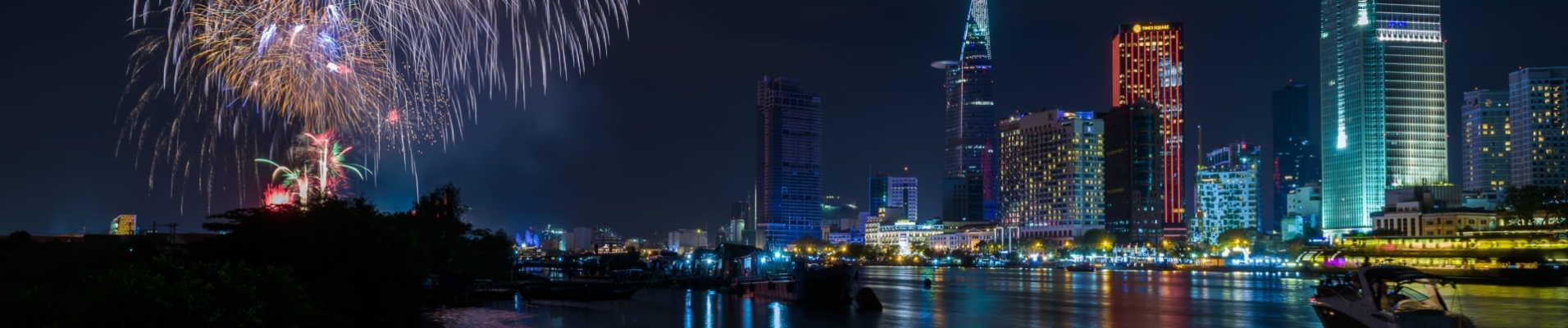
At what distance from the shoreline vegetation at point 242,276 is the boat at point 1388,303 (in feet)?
112

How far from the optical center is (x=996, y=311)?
84688mm

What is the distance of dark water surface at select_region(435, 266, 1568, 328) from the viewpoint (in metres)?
70.6

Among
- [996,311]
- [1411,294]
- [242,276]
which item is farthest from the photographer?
[996,311]

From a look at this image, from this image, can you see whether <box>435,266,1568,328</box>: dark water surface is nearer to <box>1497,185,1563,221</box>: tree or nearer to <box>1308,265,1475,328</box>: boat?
<box>1308,265,1475,328</box>: boat

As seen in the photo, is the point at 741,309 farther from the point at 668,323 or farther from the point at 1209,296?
the point at 1209,296

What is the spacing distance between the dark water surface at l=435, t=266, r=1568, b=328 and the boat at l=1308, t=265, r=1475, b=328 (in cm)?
2399

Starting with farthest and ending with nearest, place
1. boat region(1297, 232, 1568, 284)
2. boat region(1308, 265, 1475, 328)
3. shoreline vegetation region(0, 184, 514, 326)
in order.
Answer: boat region(1297, 232, 1568, 284) → boat region(1308, 265, 1475, 328) → shoreline vegetation region(0, 184, 514, 326)

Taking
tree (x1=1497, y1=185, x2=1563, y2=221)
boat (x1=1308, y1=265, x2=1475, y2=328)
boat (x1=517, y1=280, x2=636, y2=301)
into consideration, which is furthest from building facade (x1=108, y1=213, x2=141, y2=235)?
tree (x1=1497, y1=185, x2=1563, y2=221)

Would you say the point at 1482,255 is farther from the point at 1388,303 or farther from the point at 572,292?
the point at 1388,303

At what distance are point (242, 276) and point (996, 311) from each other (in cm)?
5533

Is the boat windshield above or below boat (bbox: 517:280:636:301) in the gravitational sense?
above

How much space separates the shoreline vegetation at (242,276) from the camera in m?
34.2

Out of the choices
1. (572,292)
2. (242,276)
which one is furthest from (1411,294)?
(572,292)

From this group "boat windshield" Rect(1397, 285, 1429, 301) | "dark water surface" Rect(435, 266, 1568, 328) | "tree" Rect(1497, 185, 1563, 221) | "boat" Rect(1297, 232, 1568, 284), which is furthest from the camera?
"tree" Rect(1497, 185, 1563, 221)
